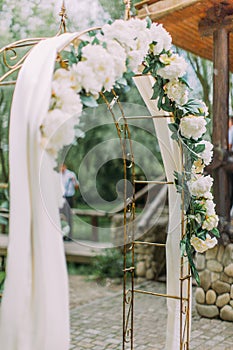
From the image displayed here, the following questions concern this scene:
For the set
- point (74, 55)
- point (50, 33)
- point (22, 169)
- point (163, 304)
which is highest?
point (50, 33)

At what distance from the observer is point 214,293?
516 centimetres

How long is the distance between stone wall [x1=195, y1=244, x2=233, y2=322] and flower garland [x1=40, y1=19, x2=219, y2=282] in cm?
192

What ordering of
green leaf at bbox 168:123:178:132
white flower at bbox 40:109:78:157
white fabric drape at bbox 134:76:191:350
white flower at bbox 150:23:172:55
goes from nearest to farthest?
white flower at bbox 40:109:78:157 → white flower at bbox 150:23:172:55 → green leaf at bbox 168:123:178:132 → white fabric drape at bbox 134:76:191:350

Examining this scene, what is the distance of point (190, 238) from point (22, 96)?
1551mm

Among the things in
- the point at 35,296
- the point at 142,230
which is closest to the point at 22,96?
the point at 35,296

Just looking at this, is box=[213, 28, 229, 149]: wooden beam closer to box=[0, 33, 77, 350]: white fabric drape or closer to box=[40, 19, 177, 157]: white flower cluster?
box=[40, 19, 177, 157]: white flower cluster

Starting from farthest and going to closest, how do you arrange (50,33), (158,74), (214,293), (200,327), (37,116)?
(50,33) → (214,293) → (200,327) → (158,74) → (37,116)

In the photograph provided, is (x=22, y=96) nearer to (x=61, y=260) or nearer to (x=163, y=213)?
A: (x=61, y=260)

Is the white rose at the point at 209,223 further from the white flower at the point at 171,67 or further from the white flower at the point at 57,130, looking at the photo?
the white flower at the point at 57,130

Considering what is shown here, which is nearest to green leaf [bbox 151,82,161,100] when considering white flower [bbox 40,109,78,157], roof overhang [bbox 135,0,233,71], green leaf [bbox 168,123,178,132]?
green leaf [bbox 168,123,178,132]

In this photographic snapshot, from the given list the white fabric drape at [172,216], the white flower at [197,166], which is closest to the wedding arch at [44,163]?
the white fabric drape at [172,216]

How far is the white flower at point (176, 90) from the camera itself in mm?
3078

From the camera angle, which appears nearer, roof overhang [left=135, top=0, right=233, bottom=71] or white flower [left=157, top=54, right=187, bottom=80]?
white flower [left=157, top=54, right=187, bottom=80]

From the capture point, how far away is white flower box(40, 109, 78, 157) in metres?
2.23
